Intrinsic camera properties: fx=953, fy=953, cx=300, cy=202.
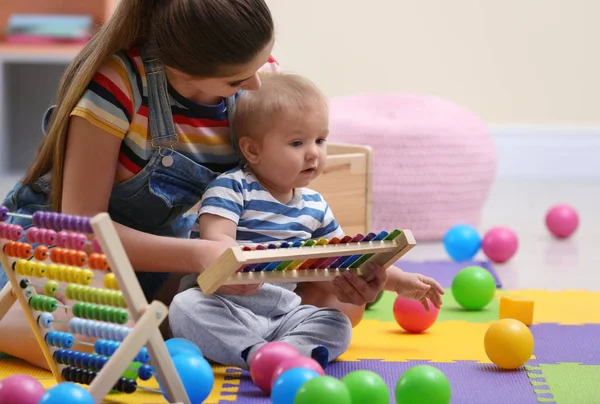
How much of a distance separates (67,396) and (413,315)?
2.31 feet

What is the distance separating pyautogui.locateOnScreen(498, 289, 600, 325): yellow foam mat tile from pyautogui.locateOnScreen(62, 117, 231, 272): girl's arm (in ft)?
2.21

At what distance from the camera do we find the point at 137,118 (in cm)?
134

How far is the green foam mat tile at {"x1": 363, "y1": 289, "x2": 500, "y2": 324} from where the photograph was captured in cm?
166

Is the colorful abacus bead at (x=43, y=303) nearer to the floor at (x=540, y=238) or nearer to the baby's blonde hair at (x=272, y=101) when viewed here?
the baby's blonde hair at (x=272, y=101)

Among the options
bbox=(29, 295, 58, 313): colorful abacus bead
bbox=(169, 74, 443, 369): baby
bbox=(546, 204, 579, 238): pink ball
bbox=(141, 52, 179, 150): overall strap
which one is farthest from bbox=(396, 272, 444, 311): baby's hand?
bbox=(546, 204, 579, 238): pink ball

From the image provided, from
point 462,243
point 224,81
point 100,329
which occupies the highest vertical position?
point 224,81

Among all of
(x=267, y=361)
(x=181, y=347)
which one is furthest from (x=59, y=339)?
(x=267, y=361)

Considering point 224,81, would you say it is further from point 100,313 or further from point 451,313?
point 451,313

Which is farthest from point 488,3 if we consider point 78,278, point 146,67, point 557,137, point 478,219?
point 78,278

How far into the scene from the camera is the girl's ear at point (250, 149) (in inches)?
55.6

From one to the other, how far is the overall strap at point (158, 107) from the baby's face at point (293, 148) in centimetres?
14

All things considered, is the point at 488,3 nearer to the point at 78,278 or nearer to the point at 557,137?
the point at 557,137

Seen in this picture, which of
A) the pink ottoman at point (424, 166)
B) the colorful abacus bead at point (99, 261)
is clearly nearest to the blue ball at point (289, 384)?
the colorful abacus bead at point (99, 261)

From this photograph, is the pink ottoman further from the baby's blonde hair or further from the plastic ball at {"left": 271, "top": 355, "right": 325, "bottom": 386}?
the plastic ball at {"left": 271, "top": 355, "right": 325, "bottom": 386}
